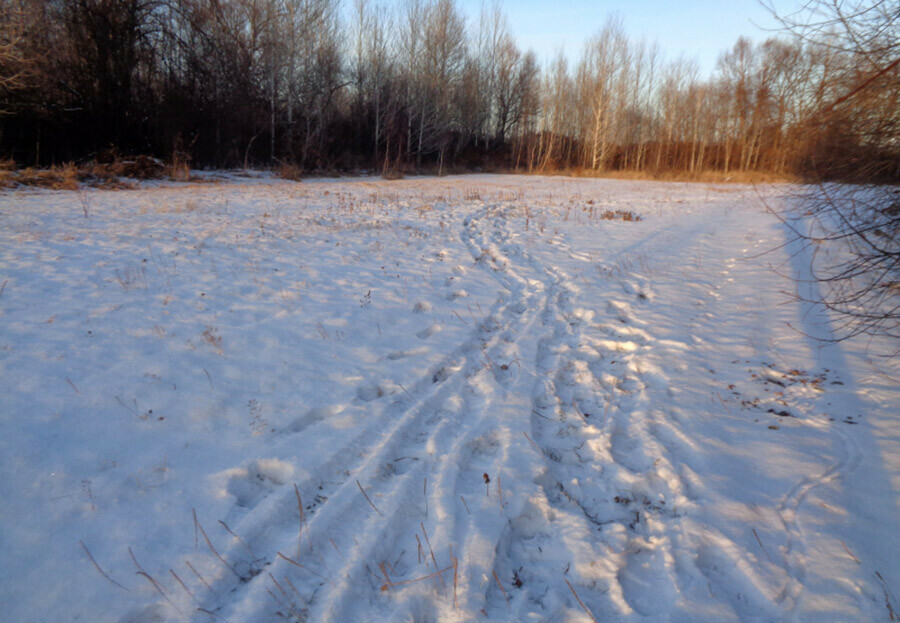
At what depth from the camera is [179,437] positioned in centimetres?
304

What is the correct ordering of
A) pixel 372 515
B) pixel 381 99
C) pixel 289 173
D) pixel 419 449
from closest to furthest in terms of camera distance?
pixel 372 515 < pixel 419 449 < pixel 289 173 < pixel 381 99

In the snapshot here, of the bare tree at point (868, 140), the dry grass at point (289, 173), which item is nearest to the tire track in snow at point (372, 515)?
the bare tree at point (868, 140)

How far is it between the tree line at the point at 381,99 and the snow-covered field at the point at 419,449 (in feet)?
7.32

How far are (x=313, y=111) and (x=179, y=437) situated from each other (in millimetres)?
27666

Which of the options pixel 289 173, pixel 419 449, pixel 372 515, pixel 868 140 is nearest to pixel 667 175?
pixel 289 173

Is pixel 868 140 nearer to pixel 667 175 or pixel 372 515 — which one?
pixel 372 515

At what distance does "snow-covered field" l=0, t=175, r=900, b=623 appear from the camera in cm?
219

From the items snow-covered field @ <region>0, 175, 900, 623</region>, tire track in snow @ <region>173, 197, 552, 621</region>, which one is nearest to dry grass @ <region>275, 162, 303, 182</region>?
snow-covered field @ <region>0, 175, 900, 623</region>

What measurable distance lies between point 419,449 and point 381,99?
1358 inches

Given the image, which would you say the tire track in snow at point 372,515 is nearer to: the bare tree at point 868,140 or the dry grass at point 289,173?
the bare tree at point 868,140

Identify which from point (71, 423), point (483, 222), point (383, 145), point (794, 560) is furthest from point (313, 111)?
point (794, 560)

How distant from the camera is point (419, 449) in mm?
3166

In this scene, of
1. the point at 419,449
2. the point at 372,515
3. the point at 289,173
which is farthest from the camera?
the point at 289,173

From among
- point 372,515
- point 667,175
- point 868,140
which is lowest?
point 372,515
